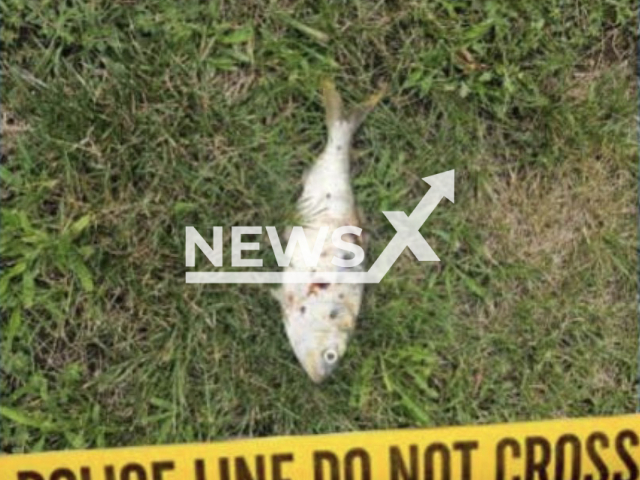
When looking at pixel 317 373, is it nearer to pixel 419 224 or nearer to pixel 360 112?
pixel 419 224

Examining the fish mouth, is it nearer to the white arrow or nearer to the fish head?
the fish head

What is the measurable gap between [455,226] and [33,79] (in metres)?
1.22

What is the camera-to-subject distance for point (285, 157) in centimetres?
231

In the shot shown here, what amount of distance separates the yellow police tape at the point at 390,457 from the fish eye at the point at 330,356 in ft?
0.72

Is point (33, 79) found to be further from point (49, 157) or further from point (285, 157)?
point (285, 157)

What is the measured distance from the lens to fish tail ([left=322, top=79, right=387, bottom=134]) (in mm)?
2303

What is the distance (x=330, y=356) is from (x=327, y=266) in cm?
24

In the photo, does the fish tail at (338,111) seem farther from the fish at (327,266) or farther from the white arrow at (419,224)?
the white arrow at (419,224)

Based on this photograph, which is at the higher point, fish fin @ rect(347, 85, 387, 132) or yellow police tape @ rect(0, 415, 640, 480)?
fish fin @ rect(347, 85, 387, 132)

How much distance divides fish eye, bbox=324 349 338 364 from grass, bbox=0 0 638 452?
0.25 ft

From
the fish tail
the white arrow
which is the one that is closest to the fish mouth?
the white arrow
